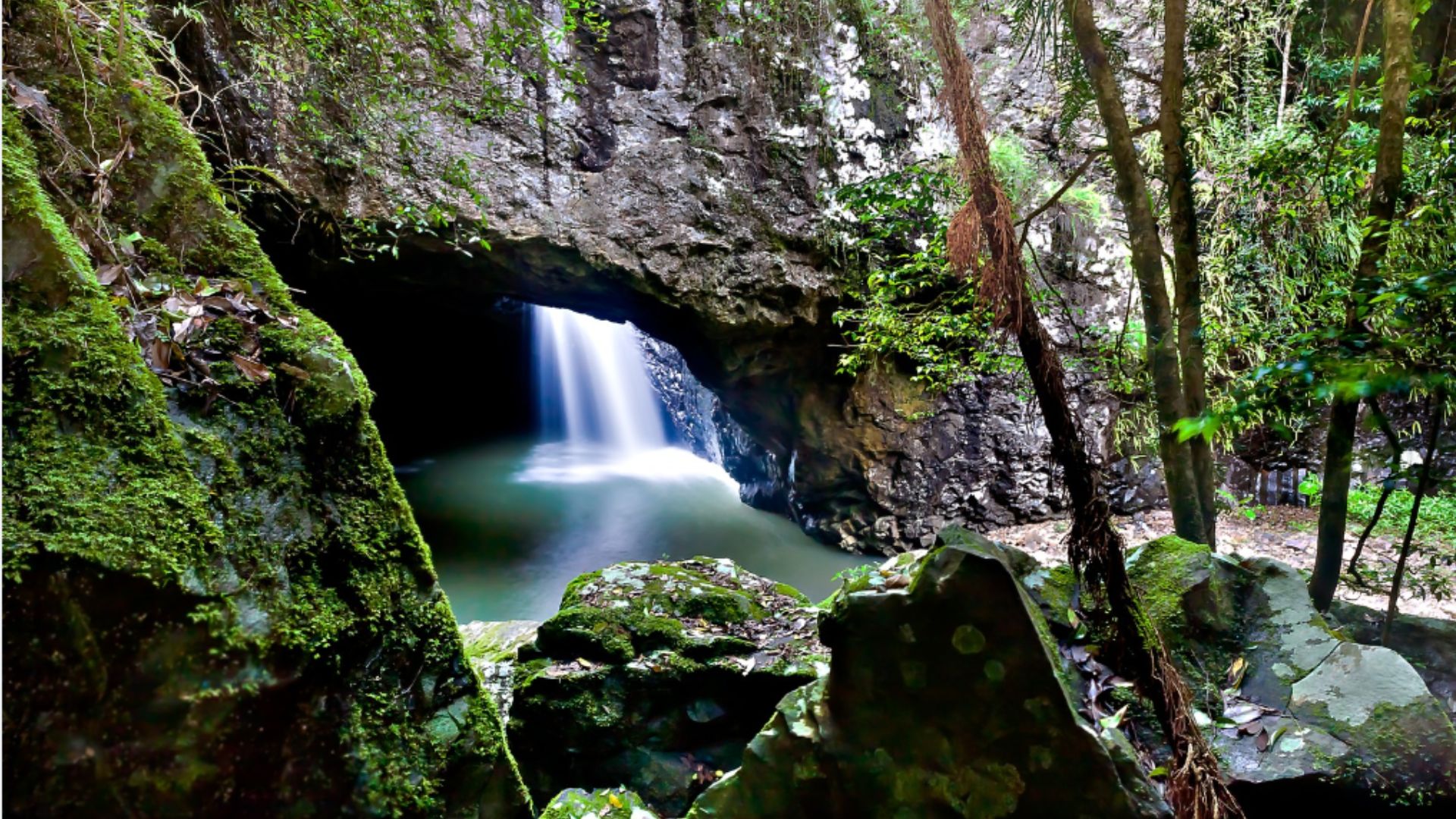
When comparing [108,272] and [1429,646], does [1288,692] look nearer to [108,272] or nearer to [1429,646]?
[1429,646]

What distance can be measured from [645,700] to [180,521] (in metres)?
2.51

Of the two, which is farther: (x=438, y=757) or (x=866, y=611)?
(x=866, y=611)

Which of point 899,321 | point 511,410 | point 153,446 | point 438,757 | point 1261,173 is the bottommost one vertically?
point 511,410

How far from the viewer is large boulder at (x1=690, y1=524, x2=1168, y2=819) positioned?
161cm

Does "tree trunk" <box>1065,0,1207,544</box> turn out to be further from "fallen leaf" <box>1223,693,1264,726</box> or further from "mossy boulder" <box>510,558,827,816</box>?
"mossy boulder" <box>510,558,827,816</box>

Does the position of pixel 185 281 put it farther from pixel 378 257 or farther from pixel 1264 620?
pixel 378 257

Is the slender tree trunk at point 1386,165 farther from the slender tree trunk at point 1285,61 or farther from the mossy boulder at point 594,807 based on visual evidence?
the mossy boulder at point 594,807

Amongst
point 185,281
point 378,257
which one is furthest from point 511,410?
point 185,281

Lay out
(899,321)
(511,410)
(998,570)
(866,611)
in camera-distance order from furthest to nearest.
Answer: (511,410)
(899,321)
(866,611)
(998,570)

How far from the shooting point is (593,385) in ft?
51.3

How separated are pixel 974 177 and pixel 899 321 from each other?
6.07 ft

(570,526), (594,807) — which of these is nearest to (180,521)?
(594,807)

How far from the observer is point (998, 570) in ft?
5.47

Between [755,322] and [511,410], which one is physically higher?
[755,322]
